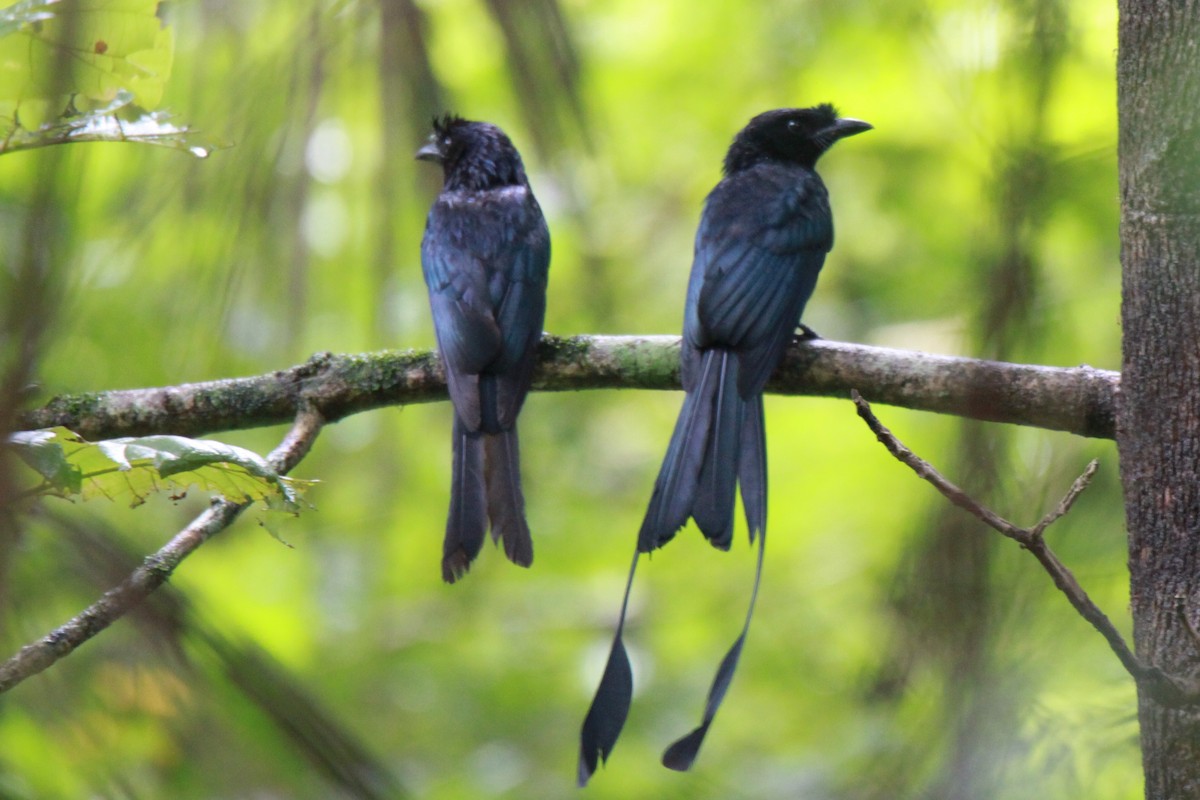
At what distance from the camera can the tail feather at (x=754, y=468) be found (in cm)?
308

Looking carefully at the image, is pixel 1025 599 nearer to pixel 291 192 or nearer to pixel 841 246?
pixel 291 192

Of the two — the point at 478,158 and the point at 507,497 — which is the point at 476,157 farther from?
the point at 507,497

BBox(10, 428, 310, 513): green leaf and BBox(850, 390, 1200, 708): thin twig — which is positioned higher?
BBox(10, 428, 310, 513): green leaf

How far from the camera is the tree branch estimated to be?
2844 millimetres

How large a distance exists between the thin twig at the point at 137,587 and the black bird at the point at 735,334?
84 centimetres

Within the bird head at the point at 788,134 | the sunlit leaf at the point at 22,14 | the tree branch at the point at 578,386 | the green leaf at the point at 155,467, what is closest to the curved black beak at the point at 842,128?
the bird head at the point at 788,134

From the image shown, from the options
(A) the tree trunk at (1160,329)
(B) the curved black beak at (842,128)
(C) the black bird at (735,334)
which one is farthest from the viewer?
(B) the curved black beak at (842,128)

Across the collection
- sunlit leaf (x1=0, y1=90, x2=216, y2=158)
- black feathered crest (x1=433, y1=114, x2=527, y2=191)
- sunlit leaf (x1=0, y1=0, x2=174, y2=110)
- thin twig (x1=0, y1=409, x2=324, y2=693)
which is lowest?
thin twig (x1=0, y1=409, x2=324, y2=693)

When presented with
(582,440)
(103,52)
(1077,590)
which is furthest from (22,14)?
(582,440)

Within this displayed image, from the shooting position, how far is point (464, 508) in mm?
3383

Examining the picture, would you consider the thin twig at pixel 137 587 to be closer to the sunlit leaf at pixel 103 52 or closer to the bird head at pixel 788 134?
the sunlit leaf at pixel 103 52

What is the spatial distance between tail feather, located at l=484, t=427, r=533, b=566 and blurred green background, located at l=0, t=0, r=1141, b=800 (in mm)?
492

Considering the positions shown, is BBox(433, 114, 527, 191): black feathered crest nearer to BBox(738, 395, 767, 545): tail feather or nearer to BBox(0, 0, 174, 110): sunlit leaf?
BBox(738, 395, 767, 545): tail feather

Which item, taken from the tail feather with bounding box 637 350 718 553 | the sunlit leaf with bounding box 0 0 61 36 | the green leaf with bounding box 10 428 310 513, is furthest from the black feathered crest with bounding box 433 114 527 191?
the sunlit leaf with bounding box 0 0 61 36
